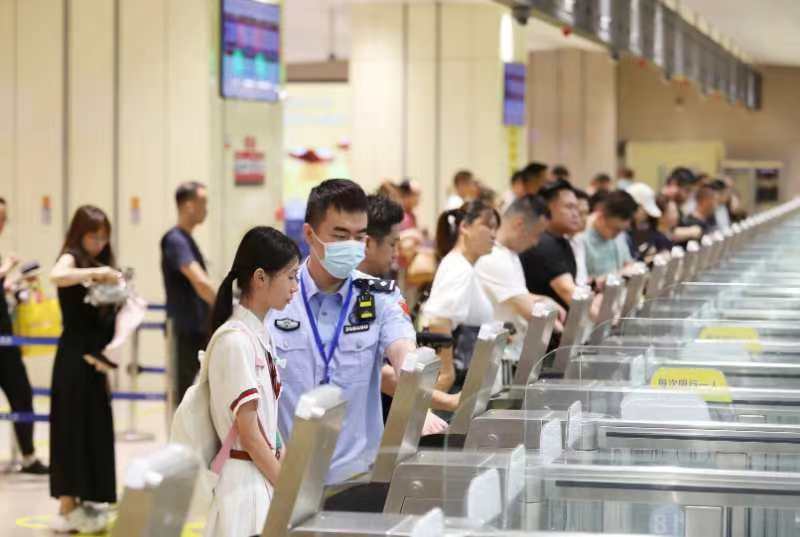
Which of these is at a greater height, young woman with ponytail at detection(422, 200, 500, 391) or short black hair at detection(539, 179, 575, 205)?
short black hair at detection(539, 179, 575, 205)

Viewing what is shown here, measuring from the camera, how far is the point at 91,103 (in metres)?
10.8

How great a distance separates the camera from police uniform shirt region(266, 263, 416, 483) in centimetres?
370

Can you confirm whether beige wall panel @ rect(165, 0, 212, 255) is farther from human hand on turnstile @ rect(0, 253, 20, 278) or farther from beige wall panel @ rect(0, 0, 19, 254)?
human hand on turnstile @ rect(0, 253, 20, 278)

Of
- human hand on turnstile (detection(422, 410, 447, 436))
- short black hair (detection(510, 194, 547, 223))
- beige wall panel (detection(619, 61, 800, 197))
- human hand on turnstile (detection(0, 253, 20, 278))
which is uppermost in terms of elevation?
beige wall panel (detection(619, 61, 800, 197))

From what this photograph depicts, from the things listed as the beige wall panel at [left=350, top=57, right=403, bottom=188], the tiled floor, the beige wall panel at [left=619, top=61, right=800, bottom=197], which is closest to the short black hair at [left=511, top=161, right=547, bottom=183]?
the tiled floor

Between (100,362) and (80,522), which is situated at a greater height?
(100,362)

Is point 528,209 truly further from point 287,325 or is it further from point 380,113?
point 380,113

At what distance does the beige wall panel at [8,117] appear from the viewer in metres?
11.0

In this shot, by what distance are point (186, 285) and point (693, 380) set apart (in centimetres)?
533

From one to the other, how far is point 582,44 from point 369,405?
2084 centimetres

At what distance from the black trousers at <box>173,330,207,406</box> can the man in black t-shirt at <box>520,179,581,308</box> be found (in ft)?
8.03

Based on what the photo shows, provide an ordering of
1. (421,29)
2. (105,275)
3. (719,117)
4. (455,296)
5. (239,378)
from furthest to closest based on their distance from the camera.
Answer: (719,117) < (421,29) < (105,275) < (455,296) < (239,378)

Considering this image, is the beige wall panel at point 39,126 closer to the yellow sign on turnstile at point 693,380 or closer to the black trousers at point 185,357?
the black trousers at point 185,357

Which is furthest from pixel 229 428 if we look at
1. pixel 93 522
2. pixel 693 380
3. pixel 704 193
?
pixel 704 193
